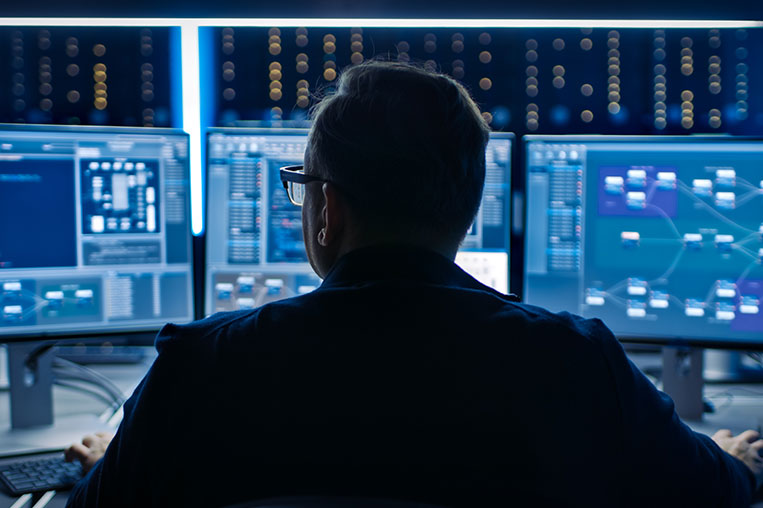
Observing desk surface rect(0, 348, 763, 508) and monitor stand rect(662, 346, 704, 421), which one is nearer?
desk surface rect(0, 348, 763, 508)

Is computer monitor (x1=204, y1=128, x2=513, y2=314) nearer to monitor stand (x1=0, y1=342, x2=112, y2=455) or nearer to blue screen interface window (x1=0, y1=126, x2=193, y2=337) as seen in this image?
blue screen interface window (x1=0, y1=126, x2=193, y2=337)

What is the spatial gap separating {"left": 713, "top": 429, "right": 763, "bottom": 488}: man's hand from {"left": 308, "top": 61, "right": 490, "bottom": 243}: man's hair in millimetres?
605

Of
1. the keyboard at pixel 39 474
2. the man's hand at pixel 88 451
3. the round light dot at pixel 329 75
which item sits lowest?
the keyboard at pixel 39 474

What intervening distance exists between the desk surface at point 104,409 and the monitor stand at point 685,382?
0.09 feet

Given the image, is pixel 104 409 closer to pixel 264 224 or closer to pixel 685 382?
pixel 264 224

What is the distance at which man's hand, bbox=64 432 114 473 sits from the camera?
1.04 meters

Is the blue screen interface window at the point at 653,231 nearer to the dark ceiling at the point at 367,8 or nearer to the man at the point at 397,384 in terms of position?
the dark ceiling at the point at 367,8

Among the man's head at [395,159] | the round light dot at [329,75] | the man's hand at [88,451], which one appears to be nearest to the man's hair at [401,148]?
the man's head at [395,159]

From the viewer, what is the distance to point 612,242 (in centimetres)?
135

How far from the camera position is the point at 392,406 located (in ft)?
2.15

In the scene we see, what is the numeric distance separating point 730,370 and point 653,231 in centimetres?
47

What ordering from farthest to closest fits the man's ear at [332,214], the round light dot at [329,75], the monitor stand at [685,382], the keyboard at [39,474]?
the round light dot at [329,75] < the monitor stand at [685,382] < the keyboard at [39,474] < the man's ear at [332,214]

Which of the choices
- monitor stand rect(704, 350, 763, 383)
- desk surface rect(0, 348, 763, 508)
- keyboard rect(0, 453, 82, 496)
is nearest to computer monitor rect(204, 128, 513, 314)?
desk surface rect(0, 348, 763, 508)

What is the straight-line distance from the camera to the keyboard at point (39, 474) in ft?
3.26
